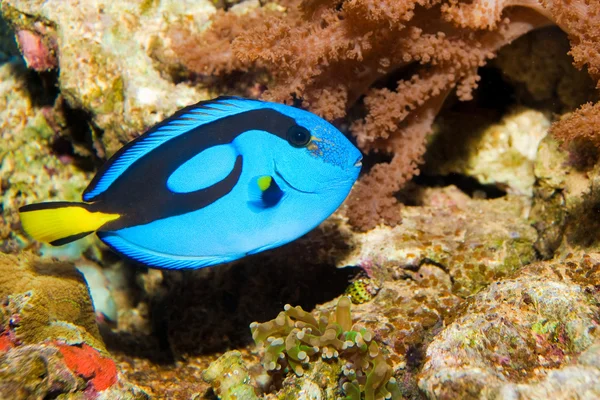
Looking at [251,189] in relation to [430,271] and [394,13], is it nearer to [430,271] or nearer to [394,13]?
[394,13]

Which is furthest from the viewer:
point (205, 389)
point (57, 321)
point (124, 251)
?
point (205, 389)

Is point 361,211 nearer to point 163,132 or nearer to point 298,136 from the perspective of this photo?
point 298,136

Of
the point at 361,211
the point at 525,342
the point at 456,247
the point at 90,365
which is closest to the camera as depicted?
the point at 525,342

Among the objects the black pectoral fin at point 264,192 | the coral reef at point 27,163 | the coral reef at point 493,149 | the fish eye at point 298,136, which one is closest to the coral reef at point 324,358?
the black pectoral fin at point 264,192

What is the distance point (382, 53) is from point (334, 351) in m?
1.92

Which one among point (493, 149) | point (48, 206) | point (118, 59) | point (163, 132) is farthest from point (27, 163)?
point (493, 149)

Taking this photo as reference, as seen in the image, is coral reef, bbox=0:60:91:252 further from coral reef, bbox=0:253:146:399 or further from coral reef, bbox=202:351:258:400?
coral reef, bbox=202:351:258:400

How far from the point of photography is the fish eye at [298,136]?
6.61 ft

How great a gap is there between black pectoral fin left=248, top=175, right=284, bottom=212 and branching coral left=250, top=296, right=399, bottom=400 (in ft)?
2.43

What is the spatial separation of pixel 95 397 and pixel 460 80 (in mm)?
3015

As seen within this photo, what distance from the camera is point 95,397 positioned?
2229 mm

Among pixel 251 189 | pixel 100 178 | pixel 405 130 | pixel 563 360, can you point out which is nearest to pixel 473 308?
pixel 563 360

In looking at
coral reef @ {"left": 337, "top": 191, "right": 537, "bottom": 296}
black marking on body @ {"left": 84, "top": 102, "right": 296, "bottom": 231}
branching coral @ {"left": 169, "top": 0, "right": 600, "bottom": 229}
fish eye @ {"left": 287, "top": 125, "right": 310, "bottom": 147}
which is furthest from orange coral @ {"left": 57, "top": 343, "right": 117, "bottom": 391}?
branching coral @ {"left": 169, "top": 0, "right": 600, "bottom": 229}

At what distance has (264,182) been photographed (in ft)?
6.58
